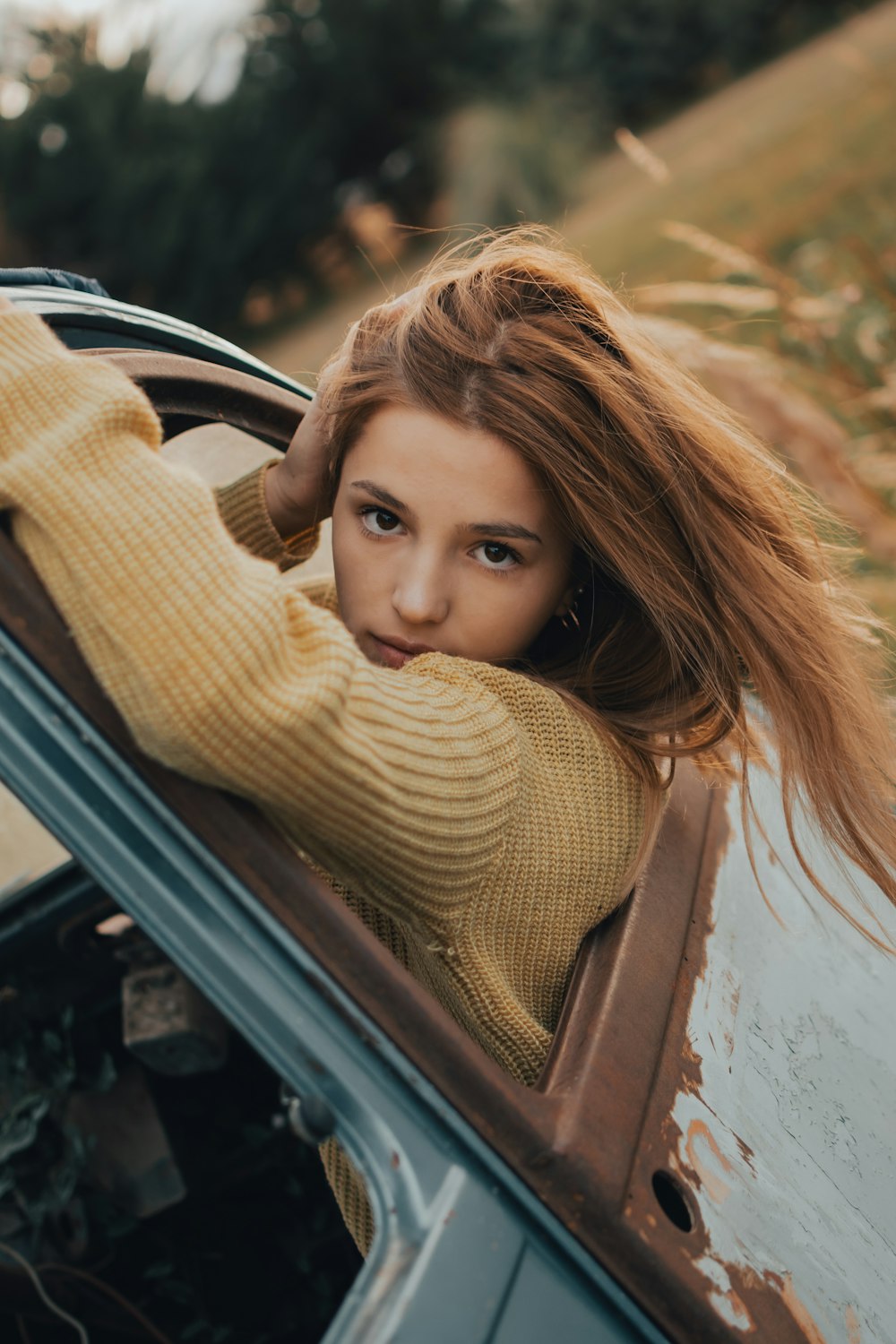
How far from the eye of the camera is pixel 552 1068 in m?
1.08

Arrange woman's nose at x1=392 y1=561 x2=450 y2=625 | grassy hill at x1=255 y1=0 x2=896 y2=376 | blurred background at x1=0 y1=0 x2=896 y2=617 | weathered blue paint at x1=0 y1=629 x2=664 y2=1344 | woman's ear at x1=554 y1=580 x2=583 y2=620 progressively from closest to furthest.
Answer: weathered blue paint at x1=0 y1=629 x2=664 y2=1344, woman's nose at x1=392 y1=561 x2=450 y2=625, woman's ear at x1=554 y1=580 x2=583 y2=620, grassy hill at x1=255 y1=0 x2=896 y2=376, blurred background at x1=0 y1=0 x2=896 y2=617

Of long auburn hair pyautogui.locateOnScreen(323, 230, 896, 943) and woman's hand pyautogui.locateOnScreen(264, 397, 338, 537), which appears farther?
woman's hand pyautogui.locateOnScreen(264, 397, 338, 537)

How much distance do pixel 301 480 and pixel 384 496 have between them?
36 cm

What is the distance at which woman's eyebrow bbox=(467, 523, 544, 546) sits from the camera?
1436 millimetres

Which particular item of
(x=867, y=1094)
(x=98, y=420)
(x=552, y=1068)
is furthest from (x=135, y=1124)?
(x=98, y=420)

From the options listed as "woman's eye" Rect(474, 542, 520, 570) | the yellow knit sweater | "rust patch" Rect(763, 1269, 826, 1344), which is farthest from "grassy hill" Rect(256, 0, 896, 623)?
Answer: "rust patch" Rect(763, 1269, 826, 1344)

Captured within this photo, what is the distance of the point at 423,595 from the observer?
1420mm

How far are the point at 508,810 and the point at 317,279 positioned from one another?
14253 millimetres

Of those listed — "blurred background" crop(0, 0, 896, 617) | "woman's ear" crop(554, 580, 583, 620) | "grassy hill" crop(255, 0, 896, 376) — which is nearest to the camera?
"woman's ear" crop(554, 580, 583, 620)

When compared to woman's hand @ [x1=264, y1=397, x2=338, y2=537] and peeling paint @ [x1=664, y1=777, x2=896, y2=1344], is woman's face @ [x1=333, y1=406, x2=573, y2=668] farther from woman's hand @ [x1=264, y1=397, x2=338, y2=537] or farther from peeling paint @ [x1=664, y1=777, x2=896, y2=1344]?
peeling paint @ [x1=664, y1=777, x2=896, y2=1344]

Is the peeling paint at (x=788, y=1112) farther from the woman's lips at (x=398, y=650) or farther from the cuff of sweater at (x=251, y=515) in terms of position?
the cuff of sweater at (x=251, y=515)

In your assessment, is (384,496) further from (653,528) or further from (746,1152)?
(746,1152)

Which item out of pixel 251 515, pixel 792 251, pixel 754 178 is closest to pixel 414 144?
pixel 754 178

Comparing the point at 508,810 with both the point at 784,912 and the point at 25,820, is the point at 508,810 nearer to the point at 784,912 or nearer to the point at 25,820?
the point at 784,912
